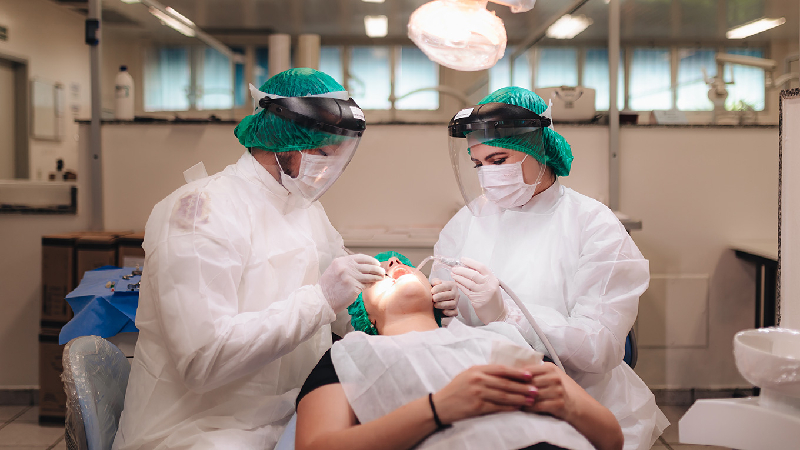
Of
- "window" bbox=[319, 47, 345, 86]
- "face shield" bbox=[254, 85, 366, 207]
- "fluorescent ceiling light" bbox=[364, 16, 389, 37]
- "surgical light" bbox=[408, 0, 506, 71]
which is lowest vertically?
"face shield" bbox=[254, 85, 366, 207]

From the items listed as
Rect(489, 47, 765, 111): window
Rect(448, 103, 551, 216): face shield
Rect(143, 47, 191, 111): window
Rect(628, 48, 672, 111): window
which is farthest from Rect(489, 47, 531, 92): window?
Rect(448, 103, 551, 216): face shield

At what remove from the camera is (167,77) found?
613 cm

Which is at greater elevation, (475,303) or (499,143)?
(499,143)

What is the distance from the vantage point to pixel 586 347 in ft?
4.41

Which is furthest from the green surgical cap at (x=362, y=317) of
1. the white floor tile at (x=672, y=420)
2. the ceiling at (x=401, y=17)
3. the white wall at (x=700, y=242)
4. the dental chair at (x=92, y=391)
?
the ceiling at (x=401, y=17)

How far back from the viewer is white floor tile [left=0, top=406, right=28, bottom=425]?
9.11ft

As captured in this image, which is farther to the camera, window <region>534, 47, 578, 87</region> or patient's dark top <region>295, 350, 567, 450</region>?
window <region>534, 47, 578, 87</region>

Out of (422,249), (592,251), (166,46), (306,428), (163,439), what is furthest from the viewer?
(166,46)

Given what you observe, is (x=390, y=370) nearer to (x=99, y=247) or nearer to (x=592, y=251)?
(x=592, y=251)

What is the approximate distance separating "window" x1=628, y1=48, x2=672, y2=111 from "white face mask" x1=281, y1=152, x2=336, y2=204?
18.7ft

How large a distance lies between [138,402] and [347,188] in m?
1.81

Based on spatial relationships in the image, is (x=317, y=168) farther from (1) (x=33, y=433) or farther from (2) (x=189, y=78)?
(2) (x=189, y=78)

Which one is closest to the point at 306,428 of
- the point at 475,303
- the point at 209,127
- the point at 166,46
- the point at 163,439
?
the point at 163,439

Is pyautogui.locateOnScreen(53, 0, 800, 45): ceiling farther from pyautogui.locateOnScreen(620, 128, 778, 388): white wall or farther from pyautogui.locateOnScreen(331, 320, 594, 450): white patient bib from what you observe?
pyautogui.locateOnScreen(331, 320, 594, 450): white patient bib
